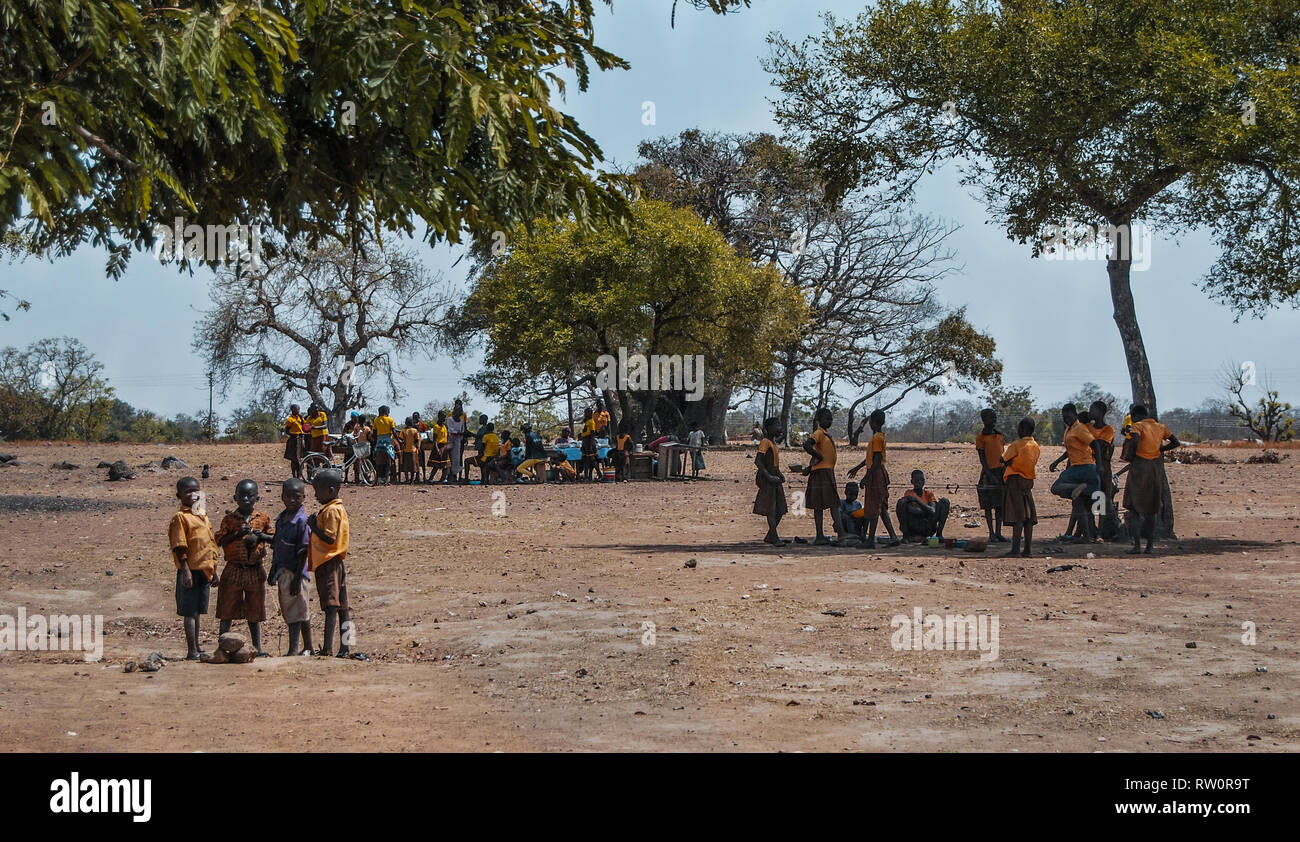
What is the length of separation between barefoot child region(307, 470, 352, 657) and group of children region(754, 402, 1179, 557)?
661 cm

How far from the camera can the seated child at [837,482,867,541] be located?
52.4 feet

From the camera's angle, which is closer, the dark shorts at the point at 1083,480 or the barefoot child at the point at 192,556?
the barefoot child at the point at 192,556

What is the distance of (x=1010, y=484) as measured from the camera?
14.2 metres

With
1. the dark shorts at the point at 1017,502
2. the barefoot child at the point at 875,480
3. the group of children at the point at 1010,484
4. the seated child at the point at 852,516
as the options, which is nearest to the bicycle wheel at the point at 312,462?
the group of children at the point at 1010,484

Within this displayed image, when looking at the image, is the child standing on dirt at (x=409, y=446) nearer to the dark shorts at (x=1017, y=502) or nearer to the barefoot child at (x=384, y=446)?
the barefoot child at (x=384, y=446)

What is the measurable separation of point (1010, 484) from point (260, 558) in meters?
8.73

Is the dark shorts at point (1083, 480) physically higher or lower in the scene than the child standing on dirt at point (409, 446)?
lower

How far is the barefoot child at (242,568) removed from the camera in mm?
9039

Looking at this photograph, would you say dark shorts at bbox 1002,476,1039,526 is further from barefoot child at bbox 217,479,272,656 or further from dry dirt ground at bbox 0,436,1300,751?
barefoot child at bbox 217,479,272,656

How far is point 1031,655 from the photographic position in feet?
28.8

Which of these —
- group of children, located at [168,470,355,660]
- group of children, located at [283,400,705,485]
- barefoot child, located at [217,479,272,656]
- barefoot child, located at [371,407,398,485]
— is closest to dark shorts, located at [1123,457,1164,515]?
group of children, located at [168,470,355,660]

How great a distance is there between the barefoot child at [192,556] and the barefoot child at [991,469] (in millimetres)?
9965

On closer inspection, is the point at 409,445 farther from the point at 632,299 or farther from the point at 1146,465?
the point at 1146,465

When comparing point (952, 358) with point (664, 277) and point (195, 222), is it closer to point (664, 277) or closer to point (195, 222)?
point (664, 277)
